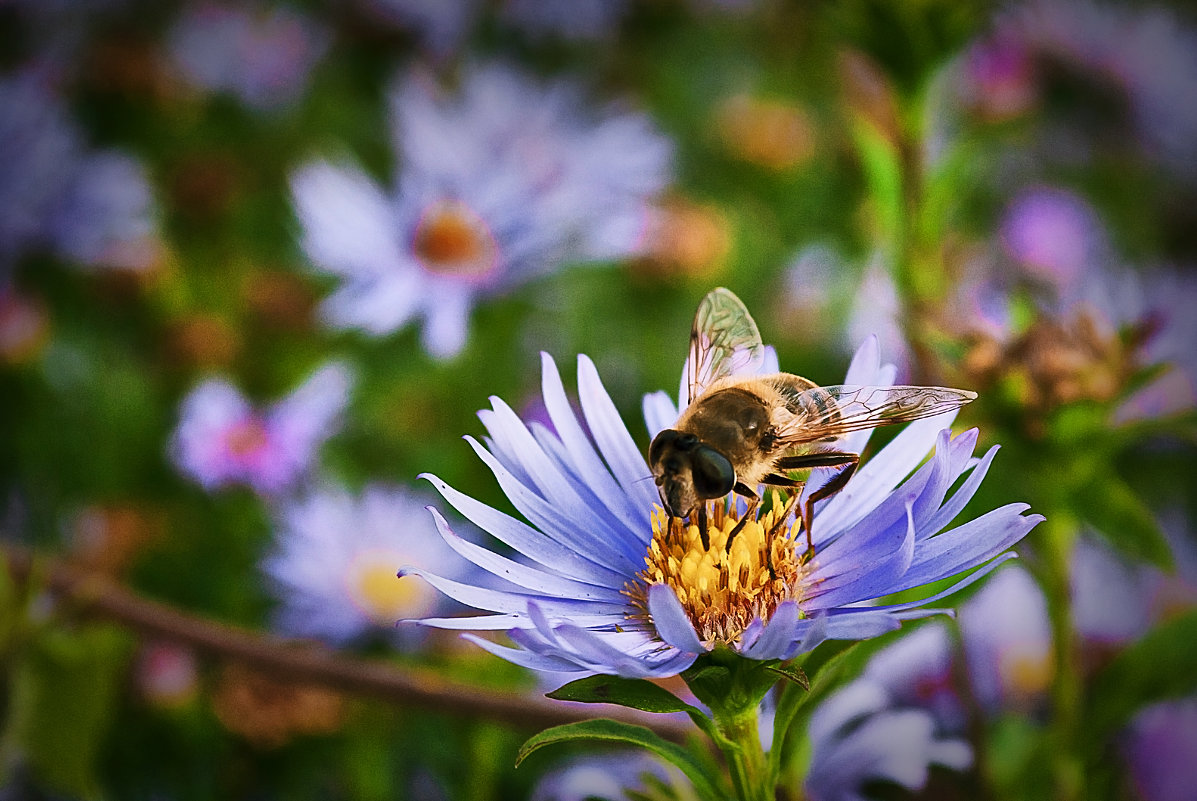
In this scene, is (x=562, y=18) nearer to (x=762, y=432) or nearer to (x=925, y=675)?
(x=925, y=675)

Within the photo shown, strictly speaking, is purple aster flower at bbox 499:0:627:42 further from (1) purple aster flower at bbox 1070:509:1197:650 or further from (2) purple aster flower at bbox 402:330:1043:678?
(2) purple aster flower at bbox 402:330:1043:678

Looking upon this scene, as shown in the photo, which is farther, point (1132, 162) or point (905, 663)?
point (1132, 162)

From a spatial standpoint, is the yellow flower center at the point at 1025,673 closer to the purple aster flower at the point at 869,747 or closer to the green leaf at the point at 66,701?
the purple aster flower at the point at 869,747

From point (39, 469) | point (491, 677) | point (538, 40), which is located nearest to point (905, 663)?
point (491, 677)

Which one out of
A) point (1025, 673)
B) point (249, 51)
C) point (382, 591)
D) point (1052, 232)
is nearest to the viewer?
point (1025, 673)

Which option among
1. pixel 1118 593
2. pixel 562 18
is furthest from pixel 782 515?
pixel 562 18

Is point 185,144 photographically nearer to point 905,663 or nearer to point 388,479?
point 388,479

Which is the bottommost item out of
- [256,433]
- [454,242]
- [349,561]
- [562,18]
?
[349,561]
